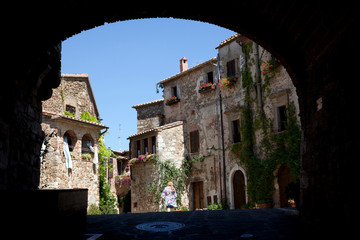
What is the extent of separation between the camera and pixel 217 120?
19938mm

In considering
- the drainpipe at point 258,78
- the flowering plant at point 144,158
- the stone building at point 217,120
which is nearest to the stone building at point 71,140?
the flowering plant at point 144,158

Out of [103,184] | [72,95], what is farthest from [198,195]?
[72,95]

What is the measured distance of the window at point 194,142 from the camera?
21.0 m

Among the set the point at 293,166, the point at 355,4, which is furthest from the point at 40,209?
the point at 293,166

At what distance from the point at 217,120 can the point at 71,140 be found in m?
8.03

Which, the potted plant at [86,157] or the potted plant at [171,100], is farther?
the potted plant at [171,100]

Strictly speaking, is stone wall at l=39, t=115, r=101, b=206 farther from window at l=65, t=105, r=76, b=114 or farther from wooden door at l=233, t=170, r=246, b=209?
wooden door at l=233, t=170, r=246, b=209

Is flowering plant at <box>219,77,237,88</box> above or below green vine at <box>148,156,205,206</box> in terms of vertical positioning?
above

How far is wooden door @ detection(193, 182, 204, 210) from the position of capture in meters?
20.3

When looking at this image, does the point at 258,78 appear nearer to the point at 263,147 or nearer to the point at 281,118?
the point at 281,118

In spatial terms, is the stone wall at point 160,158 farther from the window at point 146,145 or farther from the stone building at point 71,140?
the stone building at point 71,140

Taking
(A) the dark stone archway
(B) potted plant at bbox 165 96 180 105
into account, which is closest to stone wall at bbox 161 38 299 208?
(B) potted plant at bbox 165 96 180 105

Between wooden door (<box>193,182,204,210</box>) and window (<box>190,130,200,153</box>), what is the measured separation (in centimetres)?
197

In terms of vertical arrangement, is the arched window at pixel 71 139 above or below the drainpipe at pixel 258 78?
below
